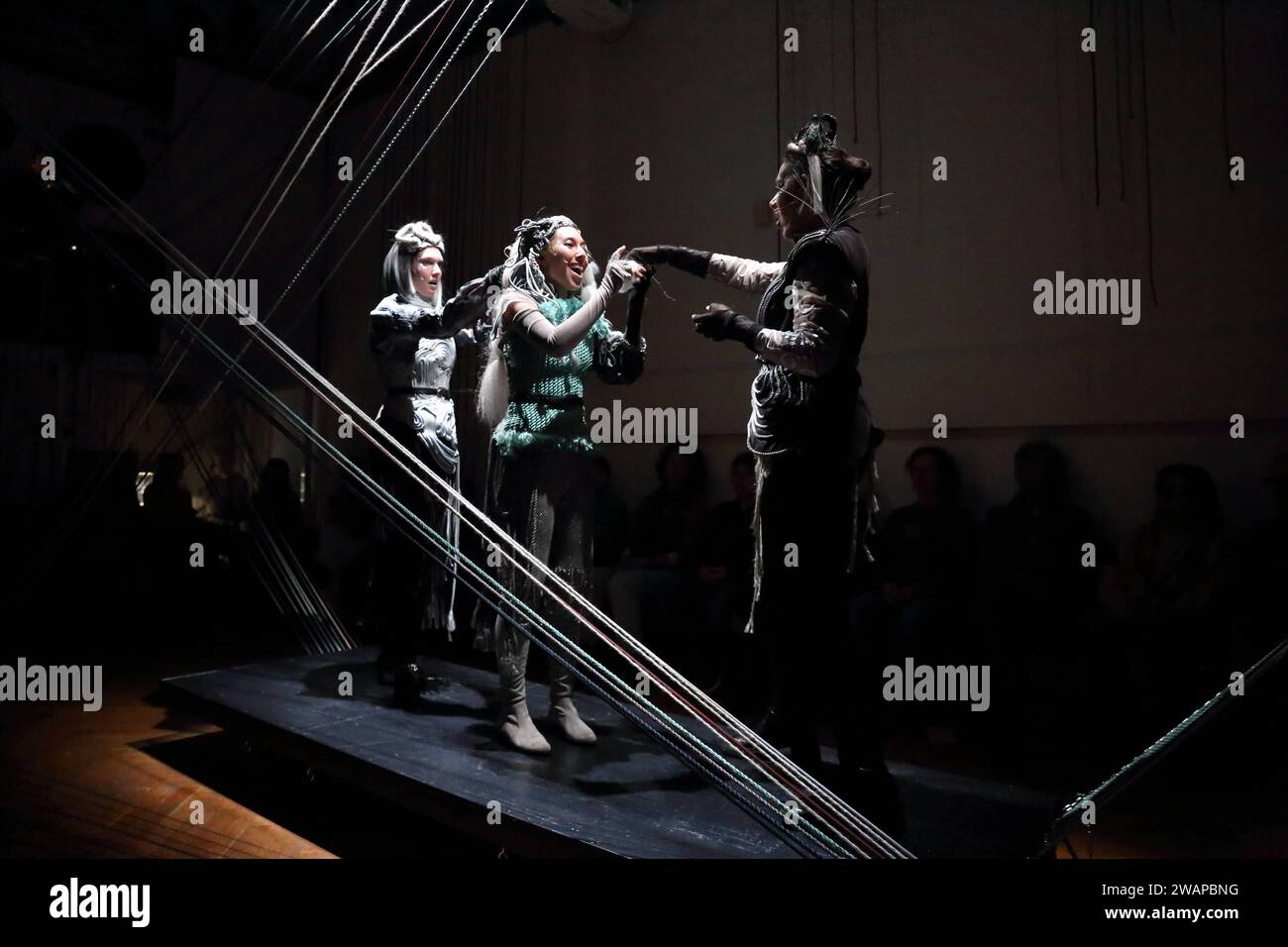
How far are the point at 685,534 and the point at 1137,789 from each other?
1588mm

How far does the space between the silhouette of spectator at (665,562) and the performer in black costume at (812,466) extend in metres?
0.94

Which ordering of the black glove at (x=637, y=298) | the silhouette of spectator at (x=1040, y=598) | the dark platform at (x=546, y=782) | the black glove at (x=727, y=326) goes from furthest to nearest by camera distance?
the silhouette of spectator at (x=1040, y=598) < the black glove at (x=637, y=298) < the black glove at (x=727, y=326) < the dark platform at (x=546, y=782)

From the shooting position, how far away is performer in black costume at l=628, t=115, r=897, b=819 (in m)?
1.63

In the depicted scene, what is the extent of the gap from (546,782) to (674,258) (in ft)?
4.13

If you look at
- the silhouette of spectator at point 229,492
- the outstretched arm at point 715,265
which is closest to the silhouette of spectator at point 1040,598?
the outstretched arm at point 715,265

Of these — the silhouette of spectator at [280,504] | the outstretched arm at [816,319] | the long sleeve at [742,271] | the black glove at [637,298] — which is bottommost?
the silhouette of spectator at [280,504]

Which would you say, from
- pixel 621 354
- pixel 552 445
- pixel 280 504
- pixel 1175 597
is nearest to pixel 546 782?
pixel 552 445

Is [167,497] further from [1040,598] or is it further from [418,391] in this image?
[1040,598]

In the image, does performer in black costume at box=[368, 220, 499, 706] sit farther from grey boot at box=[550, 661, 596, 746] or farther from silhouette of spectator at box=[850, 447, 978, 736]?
silhouette of spectator at box=[850, 447, 978, 736]

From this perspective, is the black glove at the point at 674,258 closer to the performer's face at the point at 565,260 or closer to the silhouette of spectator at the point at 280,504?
the performer's face at the point at 565,260

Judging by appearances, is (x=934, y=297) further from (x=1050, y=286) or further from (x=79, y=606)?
(x=79, y=606)

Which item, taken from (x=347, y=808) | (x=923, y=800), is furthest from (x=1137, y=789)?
(x=347, y=808)

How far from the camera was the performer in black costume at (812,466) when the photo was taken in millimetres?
1631

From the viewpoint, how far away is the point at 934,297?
284cm
